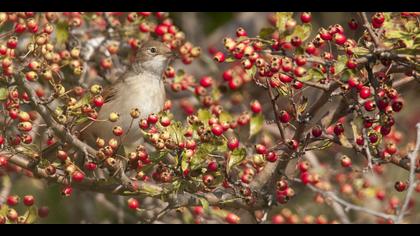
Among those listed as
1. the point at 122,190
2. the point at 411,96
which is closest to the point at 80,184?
the point at 122,190

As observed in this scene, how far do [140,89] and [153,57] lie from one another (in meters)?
0.43

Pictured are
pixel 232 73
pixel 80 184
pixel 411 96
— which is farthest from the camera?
pixel 411 96

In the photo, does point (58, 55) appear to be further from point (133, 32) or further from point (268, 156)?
point (268, 156)

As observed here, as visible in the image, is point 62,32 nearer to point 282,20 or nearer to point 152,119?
point 152,119

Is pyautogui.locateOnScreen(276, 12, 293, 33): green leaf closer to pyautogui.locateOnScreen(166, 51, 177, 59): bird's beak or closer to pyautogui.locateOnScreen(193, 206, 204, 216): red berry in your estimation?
pyautogui.locateOnScreen(166, 51, 177, 59): bird's beak

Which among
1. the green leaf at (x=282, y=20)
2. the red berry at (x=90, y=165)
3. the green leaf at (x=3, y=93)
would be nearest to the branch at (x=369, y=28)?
the green leaf at (x=282, y=20)

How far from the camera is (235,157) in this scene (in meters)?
4.75

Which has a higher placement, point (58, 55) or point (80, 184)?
point (58, 55)

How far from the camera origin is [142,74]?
7035 millimetres

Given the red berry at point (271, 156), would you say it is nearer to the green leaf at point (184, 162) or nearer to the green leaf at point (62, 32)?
the green leaf at point (184, 162)

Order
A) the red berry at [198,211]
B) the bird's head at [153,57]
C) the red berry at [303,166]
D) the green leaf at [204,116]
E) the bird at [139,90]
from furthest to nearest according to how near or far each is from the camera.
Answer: the bird's head at [153,57] → the bird at [139,90] → the red berry at [198,211] → the red berry at [303,166] → the green leaf at [204,116]

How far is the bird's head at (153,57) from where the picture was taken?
6.88 meters

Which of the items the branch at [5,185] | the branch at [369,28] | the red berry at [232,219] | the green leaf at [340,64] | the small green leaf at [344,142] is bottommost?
the red berry at [232,219]

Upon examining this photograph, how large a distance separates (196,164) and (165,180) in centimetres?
24
